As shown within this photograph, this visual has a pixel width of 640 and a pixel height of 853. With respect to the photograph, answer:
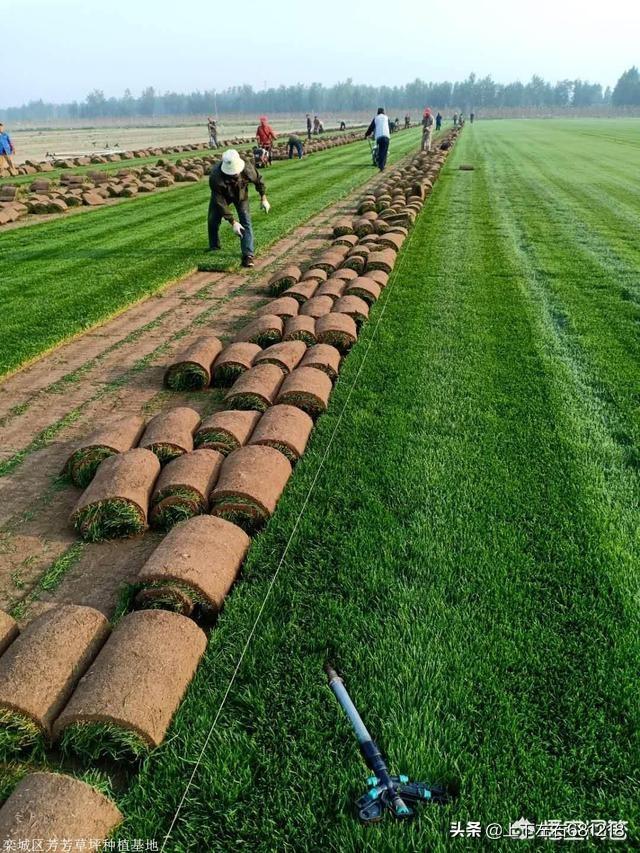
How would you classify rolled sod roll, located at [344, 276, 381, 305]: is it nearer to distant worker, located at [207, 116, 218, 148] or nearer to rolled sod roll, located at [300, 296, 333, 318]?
rolled sod roll, located at [300, 296, 333, 318]

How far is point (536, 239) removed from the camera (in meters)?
13.3

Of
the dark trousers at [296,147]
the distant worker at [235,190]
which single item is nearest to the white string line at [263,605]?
the distant worker at [235,190]

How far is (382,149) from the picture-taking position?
2556 centimetres

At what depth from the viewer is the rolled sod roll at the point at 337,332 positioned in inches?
295

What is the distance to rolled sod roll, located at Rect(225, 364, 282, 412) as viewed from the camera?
5.95m

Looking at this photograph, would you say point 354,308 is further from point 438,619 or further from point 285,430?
point 438,619

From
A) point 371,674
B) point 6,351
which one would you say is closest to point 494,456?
point 371,674

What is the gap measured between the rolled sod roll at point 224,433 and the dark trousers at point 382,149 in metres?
22.1

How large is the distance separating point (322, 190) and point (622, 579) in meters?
19.9

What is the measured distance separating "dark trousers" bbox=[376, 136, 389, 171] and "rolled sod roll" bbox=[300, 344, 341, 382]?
2027 cm

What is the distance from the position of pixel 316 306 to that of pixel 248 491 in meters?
4.40

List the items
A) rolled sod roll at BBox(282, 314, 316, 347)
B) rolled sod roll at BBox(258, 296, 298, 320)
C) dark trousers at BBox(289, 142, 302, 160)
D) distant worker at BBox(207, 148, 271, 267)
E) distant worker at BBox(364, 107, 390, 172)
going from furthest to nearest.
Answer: dark trousers at BBox(289, 142, 302, 160)
distant worker at BBox(364, 107, 390, 172)
distant worker at BBox(207, 148, 271, 267)
rolled sod roll at BBox(258, 296, 298, 320)
rolled sod roll at BBox(282, 314, 316, 347)

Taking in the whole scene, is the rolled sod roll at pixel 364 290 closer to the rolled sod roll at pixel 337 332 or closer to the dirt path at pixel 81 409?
the rolled sod roll at pixel 337 332

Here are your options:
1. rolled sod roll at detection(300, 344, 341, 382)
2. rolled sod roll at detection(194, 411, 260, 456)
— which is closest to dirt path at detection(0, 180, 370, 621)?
rolled sod roll at detection(194, 411, 260, 456)
